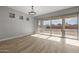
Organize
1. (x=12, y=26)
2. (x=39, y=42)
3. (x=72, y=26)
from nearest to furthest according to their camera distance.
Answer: (x=39, y=42) < (x=72, y=26) < (x=12, y=26)

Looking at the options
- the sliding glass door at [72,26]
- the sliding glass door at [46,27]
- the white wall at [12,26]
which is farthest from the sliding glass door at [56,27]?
the white wall at [12,26]

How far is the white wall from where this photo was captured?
3930 millimetres

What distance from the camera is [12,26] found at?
4.36m

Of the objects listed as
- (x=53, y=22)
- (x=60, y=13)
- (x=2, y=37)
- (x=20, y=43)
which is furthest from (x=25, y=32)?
(x=60, y=13)

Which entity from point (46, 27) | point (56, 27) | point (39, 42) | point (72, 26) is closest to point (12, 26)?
point (39, 42)

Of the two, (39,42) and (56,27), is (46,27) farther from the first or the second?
(39,42)

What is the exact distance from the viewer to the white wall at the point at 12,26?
3930mm

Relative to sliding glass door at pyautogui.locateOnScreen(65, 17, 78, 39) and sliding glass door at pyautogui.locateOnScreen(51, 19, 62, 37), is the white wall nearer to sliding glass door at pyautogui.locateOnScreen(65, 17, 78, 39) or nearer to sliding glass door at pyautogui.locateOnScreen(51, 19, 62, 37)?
sliding glass door at pyautogui.locateOnScreen(51, 19, 62, 37)

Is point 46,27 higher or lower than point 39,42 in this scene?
higher

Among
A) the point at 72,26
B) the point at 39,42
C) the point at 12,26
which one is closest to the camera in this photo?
the point at 39,42

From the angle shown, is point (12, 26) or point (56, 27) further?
point (12, 26)
